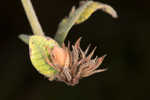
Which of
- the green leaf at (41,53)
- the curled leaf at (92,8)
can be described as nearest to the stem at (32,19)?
the green leaf at (41,53)

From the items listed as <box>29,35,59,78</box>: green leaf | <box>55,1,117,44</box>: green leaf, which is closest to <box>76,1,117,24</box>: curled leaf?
<box>55,1,117,44</box>: green leaf

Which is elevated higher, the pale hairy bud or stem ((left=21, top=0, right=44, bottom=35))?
stem ((left=21, top=0, right=44, bottom=35))

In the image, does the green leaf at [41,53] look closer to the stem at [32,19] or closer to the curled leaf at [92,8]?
the stem at [32,19]

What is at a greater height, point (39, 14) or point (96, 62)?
point (39, 14)

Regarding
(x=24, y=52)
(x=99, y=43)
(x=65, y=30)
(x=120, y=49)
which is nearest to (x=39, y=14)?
(x=24, y=52)

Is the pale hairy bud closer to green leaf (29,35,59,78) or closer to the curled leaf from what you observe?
green leaf (29,35,59,78)

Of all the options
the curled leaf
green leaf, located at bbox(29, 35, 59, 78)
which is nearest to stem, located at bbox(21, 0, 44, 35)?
green leaf, located at bbox(29, 35, 59, 78)

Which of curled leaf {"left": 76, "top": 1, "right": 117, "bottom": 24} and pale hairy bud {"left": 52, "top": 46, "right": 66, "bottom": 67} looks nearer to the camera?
pale hairy bud {"left": 52, "top": 46, "right": 66, "bottom": 67}

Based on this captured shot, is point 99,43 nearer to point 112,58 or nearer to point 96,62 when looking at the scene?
point 112,58

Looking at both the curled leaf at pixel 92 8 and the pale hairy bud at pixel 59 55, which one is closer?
the pale hairy bud at pixel 59 55
